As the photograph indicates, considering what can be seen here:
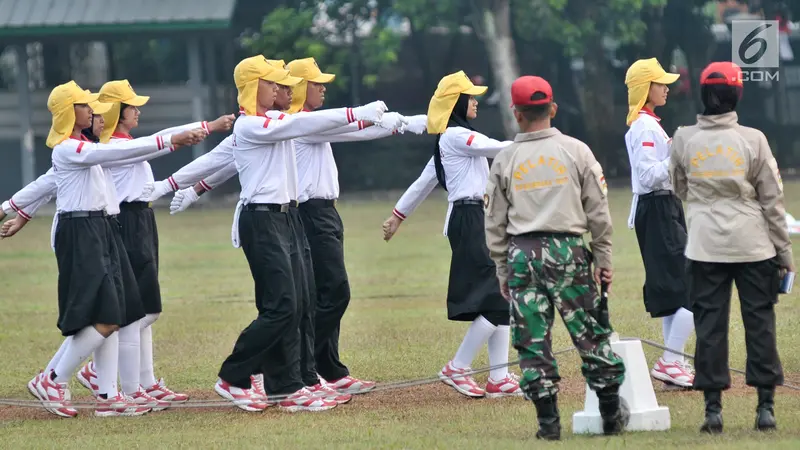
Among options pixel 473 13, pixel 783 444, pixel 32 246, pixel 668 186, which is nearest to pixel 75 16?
pixel 473 13

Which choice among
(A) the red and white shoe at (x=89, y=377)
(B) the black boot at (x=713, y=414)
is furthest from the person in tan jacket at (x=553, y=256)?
(A) the red and white shoe at (x=89, y=377)

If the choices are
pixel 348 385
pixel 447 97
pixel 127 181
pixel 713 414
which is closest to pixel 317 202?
pixel 447 97

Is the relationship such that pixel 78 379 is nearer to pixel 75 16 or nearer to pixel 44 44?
pixel 75 16

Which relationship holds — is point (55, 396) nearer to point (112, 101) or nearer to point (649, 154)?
point (112, 101)

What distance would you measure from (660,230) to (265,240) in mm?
2652

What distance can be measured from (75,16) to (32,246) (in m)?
12.8

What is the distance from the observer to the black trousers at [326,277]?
995 cm

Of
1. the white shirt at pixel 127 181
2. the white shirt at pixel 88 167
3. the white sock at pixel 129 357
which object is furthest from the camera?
the white shirt at pixel 127 181

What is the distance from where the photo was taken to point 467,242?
31.7ft

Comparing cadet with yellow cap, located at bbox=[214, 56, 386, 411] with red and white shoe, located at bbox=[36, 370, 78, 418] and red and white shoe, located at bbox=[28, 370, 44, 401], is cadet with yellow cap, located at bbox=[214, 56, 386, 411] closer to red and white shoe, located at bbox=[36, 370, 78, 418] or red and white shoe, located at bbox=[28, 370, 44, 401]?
red and white shoe, located at bbox=[36, 370, 78, 418]

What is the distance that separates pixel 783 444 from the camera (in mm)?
6918

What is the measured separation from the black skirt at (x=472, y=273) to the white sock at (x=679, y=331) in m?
1.15

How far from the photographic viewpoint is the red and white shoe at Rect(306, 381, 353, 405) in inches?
A: 371

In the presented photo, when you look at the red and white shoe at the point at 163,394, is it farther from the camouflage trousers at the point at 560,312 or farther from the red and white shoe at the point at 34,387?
the camouflage trousers at the point at 560,312
